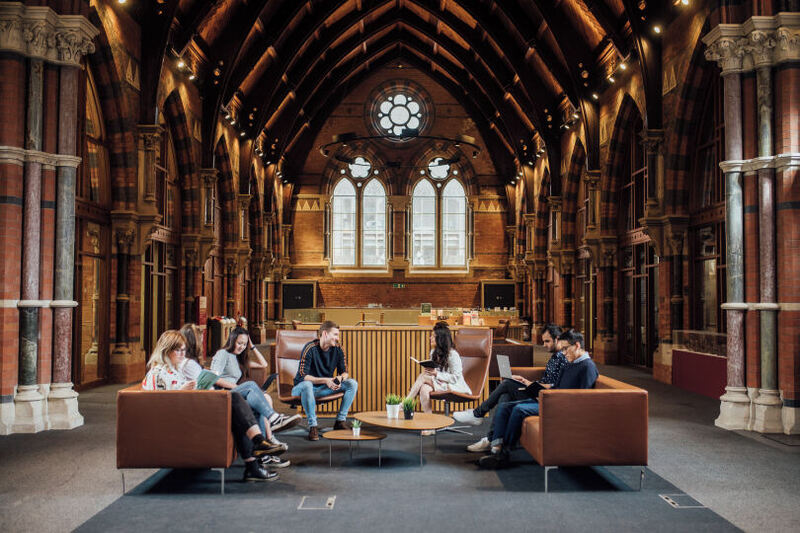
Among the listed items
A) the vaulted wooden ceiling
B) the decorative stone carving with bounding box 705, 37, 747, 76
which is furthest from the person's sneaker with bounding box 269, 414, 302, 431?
the vaulted wooden ceiling

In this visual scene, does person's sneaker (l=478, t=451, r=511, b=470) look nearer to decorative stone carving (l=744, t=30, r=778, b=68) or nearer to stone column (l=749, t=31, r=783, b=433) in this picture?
stone column (l=749, t=31, r=783, b=433)

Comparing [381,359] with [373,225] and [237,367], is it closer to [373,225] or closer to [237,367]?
[237,367]

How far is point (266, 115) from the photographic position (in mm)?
19047

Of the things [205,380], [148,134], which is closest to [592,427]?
[205,380]

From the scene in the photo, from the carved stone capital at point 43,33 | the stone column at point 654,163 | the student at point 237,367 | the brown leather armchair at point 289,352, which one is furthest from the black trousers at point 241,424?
the stone column at point 654,163

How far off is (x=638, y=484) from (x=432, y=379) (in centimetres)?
250

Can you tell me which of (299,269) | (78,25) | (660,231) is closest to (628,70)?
(660,231)

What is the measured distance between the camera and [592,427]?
4797 millimetres

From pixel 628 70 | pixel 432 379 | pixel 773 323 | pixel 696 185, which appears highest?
pixel 628 70

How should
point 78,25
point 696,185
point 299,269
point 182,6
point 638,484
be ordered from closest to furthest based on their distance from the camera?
point 638,484 → point 78,25 → point 696,185 → point 182,6 → point 299,269

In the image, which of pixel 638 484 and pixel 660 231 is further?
pixel 660 231

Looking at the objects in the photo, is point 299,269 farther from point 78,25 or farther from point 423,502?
point 423,502

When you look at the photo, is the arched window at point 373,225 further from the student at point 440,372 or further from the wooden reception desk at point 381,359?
the student at point 440,372

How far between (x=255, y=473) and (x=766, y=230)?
19.0 ft
